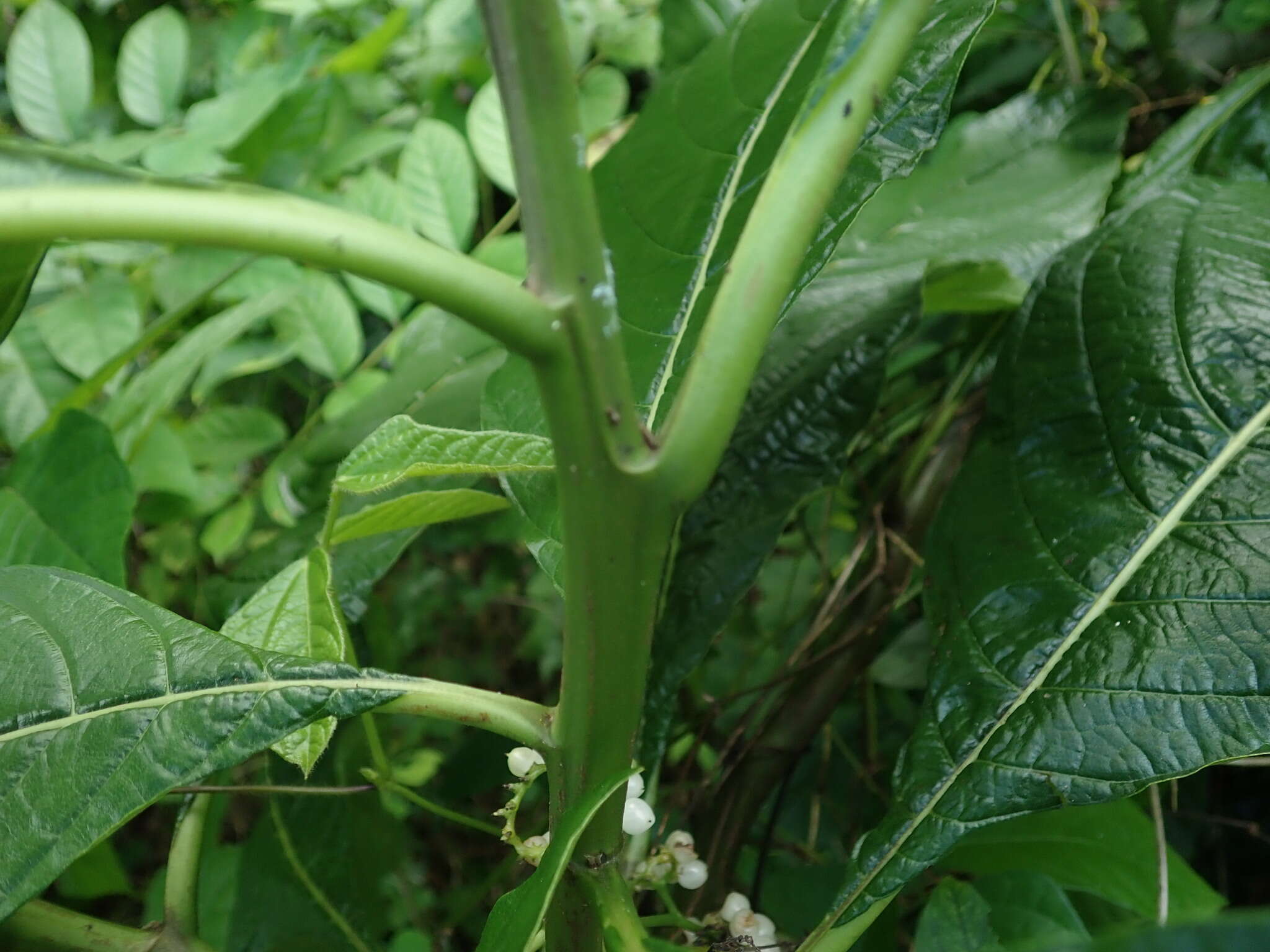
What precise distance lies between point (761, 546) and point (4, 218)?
473mm

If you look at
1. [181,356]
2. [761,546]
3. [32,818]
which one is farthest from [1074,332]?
[181,356]

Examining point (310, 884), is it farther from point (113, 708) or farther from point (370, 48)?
point (370, 48)

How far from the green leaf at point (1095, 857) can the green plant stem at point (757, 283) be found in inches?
16.1

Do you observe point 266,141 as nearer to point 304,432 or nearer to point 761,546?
point 304,432

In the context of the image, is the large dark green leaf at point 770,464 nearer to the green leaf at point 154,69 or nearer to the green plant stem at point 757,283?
the green plant stem at point 757,283

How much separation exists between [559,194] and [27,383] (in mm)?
851

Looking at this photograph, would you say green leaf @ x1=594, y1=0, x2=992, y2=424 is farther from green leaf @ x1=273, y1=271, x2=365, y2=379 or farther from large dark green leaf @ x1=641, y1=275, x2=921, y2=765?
green leaf @ x1=273, y1=271, x2=365, y2=379

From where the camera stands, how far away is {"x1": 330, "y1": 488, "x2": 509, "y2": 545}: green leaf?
17.1 inches

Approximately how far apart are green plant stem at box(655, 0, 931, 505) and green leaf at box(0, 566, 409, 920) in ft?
0.56

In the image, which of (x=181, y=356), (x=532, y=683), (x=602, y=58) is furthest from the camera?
(x=532, y=683)

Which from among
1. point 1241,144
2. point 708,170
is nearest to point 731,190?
point 708,170

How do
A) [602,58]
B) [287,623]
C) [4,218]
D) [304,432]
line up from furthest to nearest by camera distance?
1. [602,58]
2. [304,432]
3. [287,623]
4. [4,218]

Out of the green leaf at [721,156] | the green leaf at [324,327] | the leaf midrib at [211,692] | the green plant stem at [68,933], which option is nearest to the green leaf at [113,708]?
the leaf midrib at [211,692]

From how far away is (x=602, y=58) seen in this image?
1146 millimetres
